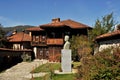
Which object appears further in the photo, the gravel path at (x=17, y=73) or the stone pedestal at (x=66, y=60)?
the stone pedestal at (x=66, y=60)

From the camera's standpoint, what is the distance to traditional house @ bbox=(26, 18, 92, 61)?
4831 centimetres

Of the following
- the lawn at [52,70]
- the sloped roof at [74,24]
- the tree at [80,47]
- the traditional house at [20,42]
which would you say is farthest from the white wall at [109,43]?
the traditional house at [20,42]

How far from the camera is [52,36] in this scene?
4981 centimetres

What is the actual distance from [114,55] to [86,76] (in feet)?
5.57

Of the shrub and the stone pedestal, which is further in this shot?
the stone pedestal

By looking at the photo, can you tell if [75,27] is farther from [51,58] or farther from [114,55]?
[114,55]

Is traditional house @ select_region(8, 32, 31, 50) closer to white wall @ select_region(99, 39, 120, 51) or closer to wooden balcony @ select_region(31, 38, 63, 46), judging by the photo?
wooden balcony @ select_region(31, 38, 63, 46)

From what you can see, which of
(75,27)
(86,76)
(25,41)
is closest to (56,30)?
(75,27)

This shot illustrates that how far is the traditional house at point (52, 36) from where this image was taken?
48312 millimetres

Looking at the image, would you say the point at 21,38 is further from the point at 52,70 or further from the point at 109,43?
the point at 109,43

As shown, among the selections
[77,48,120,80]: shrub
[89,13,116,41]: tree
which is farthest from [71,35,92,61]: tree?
[77,48,120,80]: shrub

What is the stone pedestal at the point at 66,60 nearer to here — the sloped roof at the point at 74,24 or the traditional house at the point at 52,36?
the traditional house at the point at 52,36

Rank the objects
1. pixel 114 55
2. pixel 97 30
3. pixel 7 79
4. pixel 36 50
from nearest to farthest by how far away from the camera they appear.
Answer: pixel 114 55
pixel 7 79
pixel 97 30
pixel 36 50

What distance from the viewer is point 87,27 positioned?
50.1 m
